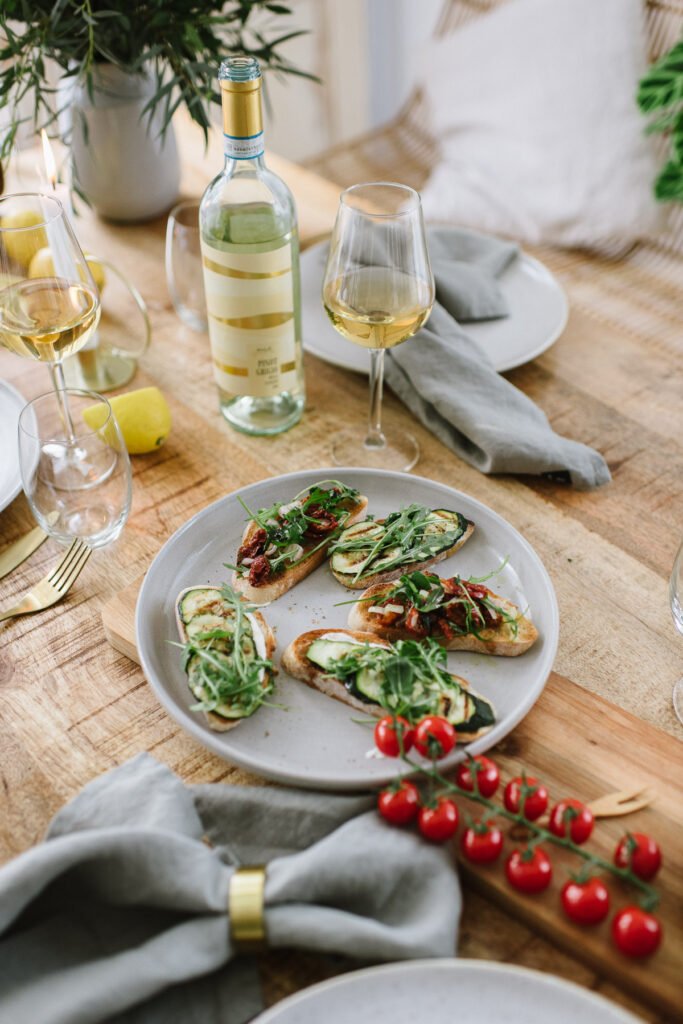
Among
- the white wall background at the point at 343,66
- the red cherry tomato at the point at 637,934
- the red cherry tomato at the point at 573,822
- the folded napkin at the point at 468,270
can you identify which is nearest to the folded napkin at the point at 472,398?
the folded napkin at the point at 468,270

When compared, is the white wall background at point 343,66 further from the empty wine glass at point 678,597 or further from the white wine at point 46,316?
the empty wine glass at point 678,597

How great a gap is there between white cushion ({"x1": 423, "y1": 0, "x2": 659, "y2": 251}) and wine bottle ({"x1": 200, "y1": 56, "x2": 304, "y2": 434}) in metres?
1.02

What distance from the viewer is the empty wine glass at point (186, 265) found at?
Result: 5.44 ft

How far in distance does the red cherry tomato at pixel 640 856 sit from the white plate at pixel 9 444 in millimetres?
905

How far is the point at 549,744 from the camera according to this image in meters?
1.01

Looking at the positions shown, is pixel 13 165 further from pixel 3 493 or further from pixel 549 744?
pixel 549 744

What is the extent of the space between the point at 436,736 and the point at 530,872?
0.51 ft

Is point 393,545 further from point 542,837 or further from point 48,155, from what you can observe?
point 48,155

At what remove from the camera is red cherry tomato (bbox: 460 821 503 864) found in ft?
2.89

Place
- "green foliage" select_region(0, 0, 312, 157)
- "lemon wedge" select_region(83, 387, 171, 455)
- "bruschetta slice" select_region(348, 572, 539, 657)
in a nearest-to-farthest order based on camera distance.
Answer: "bruschetta slice" select_region(348, 572, 539, 657) < "lemon wedge" select_region(83, 387, 171, 455) < "green foliage" select_region(0, 0, 312, 157)

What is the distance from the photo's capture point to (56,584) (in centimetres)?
123

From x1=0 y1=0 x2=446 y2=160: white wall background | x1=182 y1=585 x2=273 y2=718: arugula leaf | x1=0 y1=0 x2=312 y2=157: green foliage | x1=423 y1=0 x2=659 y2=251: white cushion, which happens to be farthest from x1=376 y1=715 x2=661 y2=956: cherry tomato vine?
x1=0 y1=0 x2=446 y2=160: white wall background

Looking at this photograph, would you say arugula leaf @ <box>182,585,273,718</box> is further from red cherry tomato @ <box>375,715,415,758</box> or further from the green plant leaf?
the green plant leaf

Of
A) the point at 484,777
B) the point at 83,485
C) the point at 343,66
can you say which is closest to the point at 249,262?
the point at 83,485
